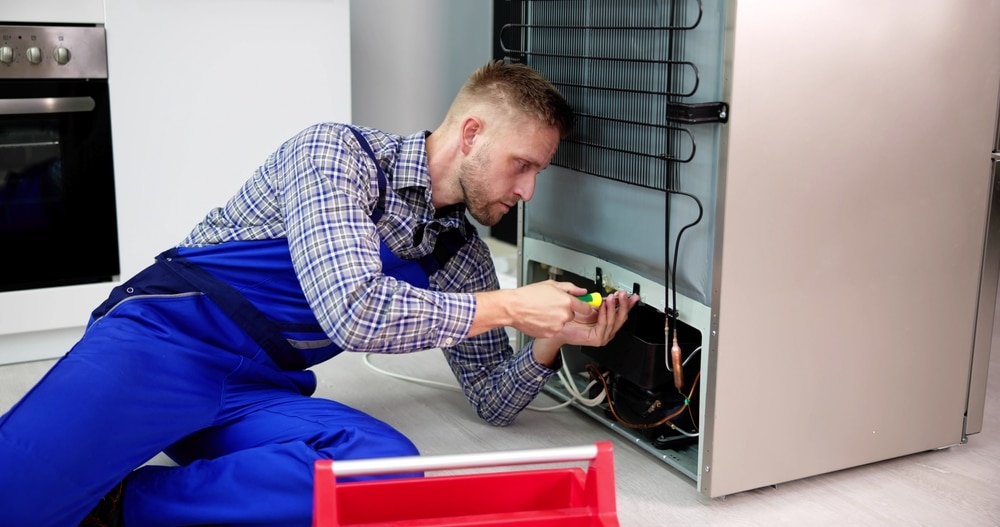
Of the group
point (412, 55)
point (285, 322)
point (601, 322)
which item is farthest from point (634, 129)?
point (412, 55)

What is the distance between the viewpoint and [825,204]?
5.11 feet

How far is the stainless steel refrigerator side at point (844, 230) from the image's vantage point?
4.88 ft

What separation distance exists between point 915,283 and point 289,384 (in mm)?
1037

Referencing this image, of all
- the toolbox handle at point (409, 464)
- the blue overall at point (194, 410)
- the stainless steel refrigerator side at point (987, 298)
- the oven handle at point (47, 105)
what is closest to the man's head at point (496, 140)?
the blue overall at point (194, 410)

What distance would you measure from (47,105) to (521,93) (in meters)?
1.12

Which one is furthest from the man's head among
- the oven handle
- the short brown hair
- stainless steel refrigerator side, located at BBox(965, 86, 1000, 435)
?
the oven handle

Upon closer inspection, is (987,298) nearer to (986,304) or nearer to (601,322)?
(986,304)

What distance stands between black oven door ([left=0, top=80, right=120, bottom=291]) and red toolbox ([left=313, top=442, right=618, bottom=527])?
4.31 feet

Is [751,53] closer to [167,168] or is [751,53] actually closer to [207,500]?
[207,500]

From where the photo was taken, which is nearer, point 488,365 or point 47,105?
point 488,365

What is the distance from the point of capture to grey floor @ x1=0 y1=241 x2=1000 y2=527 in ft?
5.23

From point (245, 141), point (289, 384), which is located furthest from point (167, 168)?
point (289, 384)

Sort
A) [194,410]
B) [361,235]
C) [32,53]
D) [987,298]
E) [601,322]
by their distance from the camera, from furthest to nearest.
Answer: [32,53] < [987,298] < [601,322] < [194,410] < [361,235]

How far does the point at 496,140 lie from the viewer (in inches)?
61.7
